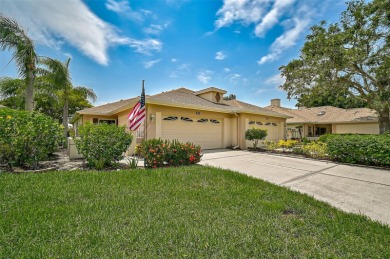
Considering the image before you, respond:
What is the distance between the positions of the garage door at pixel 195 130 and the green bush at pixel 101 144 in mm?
4755

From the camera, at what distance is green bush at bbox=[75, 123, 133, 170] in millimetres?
6352

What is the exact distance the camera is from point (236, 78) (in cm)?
1526

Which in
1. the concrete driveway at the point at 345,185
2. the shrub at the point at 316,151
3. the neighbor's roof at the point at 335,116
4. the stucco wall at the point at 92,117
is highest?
the neighbor's roof at the point at 335,116

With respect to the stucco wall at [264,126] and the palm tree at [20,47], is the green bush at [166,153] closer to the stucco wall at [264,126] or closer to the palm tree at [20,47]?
the palm tree at [20,47]

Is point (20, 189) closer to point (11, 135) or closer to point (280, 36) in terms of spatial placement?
point (11, 135)

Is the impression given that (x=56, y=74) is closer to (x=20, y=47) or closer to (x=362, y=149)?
(x=20, y=47)

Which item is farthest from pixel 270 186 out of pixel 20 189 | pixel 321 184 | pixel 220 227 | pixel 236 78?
pixel 236 78

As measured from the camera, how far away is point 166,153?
269 inches

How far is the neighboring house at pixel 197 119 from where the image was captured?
11.0m

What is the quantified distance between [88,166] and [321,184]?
25.9 ft

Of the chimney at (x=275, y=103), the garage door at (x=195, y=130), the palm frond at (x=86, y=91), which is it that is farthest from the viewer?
the chimney at (x=275, y=103)

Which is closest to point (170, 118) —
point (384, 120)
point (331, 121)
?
point (384, 120)

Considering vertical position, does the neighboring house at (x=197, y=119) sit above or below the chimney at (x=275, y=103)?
below

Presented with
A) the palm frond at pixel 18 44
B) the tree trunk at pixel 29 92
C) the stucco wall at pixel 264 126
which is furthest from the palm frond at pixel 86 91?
the stucco wall at pixel 264 126
